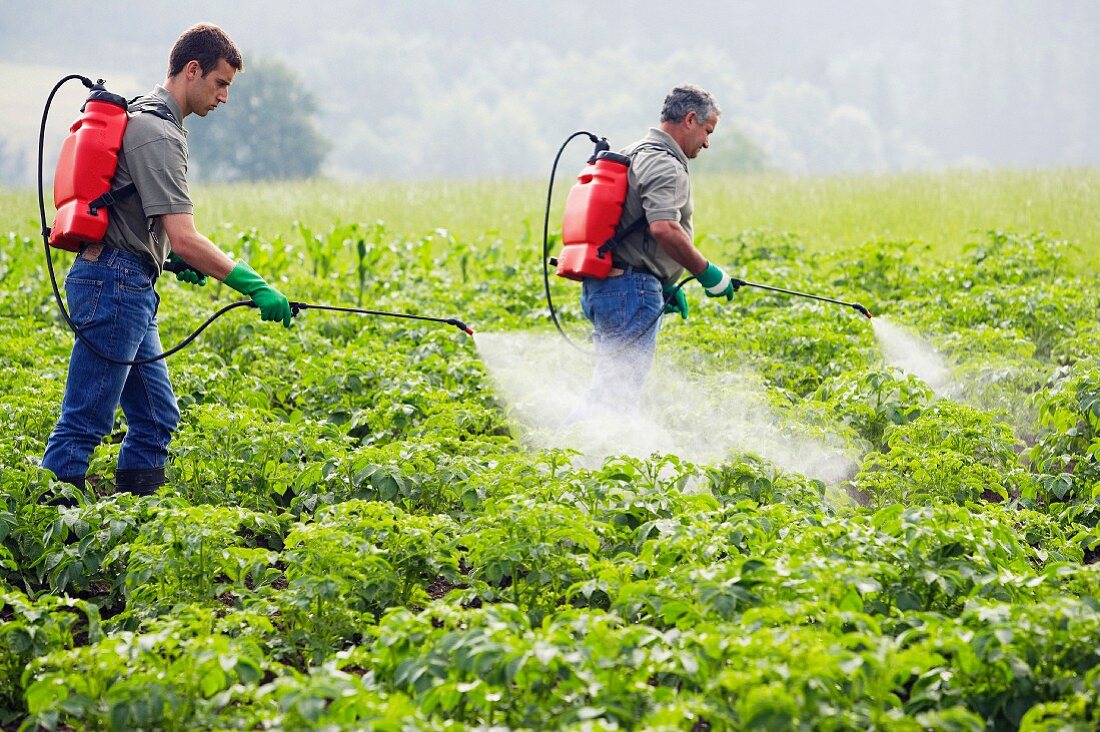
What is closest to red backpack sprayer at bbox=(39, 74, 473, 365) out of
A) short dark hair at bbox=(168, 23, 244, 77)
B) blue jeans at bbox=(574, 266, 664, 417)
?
short dark hair at bbox=(168, 23, 244, 77)

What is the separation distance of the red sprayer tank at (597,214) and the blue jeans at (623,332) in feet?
0.46

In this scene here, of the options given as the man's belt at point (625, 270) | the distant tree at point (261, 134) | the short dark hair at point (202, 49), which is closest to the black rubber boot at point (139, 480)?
the short dark hair at point (202, 49)

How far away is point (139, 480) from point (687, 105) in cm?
296

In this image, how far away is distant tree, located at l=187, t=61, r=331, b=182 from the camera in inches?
2276

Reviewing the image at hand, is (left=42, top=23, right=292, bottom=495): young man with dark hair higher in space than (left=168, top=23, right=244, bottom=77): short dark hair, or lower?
lower

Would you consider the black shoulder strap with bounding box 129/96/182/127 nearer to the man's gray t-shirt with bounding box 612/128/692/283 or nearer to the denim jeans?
the denim jeans

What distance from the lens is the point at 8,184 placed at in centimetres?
1914

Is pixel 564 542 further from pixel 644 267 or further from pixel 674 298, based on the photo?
pixel 674 298

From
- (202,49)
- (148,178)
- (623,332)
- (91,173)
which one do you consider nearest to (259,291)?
(148,178)

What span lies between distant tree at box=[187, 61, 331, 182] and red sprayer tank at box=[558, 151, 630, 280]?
54.6 meters

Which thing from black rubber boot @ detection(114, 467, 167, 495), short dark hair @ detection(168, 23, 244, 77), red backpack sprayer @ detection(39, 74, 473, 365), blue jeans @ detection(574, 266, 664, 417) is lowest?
black rubber boot @ detection(114, 467, 167, 495)

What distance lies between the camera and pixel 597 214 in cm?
534

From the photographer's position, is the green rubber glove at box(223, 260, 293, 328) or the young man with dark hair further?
the green rubber glove at box(223, 260, 293, 328)

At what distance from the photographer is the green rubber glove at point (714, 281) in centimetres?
552
